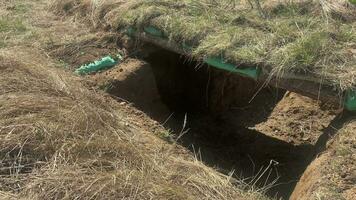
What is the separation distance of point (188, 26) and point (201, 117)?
1.48 m

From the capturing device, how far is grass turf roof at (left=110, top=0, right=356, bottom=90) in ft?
13.8

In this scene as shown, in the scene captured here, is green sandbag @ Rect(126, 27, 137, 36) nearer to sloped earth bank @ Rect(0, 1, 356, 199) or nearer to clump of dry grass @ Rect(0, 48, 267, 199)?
sloped earth bank @ Rect(0, 1, 356, 199)

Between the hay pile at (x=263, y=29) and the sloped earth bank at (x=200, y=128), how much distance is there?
38cm

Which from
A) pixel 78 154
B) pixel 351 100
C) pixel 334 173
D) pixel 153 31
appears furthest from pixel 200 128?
pixel 78 154

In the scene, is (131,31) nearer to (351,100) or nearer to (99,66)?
(99,66)

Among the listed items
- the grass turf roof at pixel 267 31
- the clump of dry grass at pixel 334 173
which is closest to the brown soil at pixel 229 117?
the clump of dry grass at pixel 334 173

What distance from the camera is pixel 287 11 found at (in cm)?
516

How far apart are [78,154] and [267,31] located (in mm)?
2168

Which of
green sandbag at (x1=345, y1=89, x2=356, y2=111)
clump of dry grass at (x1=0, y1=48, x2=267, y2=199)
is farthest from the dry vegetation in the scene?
green sandbag at (x1=345, y1=89, x2=356, y2=111)

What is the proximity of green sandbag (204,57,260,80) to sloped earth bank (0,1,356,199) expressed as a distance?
0.63 metres

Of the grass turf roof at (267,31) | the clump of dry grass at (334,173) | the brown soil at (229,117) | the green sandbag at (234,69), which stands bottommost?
the brown soil at (229,117)

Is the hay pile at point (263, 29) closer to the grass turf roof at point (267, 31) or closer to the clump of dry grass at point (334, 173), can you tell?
the grass turf roof at point (267, 31)

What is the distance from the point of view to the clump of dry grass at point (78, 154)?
3230mm

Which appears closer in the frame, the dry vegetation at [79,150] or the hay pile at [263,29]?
the dry vegetation at [79,150]
